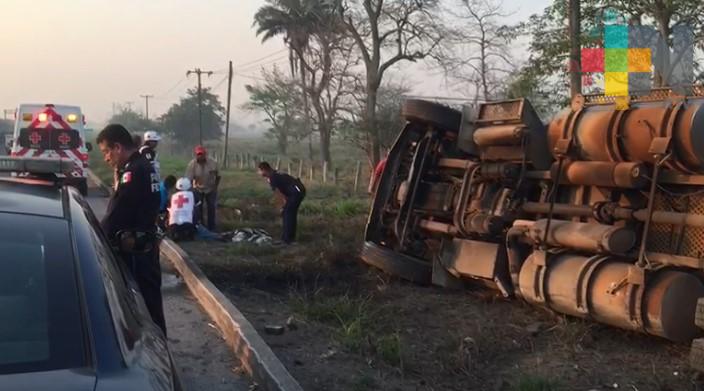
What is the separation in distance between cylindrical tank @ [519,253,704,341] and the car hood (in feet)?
14.2

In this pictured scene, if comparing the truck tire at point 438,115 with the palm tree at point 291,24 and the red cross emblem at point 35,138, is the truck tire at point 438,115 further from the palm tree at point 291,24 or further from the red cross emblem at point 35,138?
the palm tree at point 291,24

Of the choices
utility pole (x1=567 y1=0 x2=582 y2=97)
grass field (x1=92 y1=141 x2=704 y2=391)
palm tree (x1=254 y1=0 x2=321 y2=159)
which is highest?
palm tree (x1=254 y1=0 x2=321 y2=159)

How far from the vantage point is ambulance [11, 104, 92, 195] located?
18.0 m

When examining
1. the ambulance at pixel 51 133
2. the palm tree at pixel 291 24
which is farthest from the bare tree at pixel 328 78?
the ambulance at pixel 51 133

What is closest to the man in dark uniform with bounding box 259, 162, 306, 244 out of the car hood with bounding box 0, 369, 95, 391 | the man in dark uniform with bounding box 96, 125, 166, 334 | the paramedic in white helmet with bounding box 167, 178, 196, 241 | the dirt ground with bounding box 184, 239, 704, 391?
the paramedic in white helmet with bounding box 167, 178, 196, 241

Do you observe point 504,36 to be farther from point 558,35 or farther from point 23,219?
point 23,219

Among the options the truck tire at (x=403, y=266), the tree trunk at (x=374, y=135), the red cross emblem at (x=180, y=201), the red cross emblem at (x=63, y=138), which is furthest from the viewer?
the tree trunk at (x=374, y=135)

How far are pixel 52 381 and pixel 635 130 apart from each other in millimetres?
5116

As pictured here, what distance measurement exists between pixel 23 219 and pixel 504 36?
27.7m

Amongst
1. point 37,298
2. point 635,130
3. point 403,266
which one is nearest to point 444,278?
point 403,266

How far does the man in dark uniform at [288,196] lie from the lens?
11.5 meters

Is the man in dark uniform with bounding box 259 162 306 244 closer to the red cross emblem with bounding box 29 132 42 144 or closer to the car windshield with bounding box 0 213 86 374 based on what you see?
the red cross emblem with bounding box 29 132 42 144

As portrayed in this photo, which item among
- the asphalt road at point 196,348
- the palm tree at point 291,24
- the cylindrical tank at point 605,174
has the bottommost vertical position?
the asphalt road at point 196,348

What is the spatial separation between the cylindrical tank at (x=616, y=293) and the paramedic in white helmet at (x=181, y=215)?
6.19 metres
